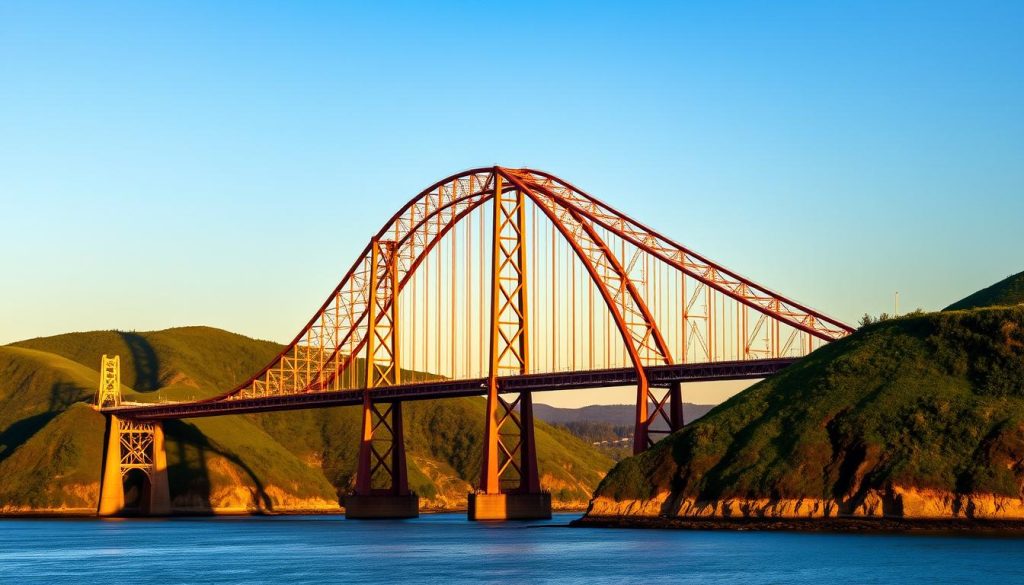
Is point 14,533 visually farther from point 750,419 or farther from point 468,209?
point 750,419

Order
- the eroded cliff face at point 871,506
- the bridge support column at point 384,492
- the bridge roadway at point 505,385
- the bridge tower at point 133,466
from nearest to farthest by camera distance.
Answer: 1. the eroded cliff face at point 871,506
2. the bridge roadway at point 505,385
3. the bridge support column at point 384,492
4. the bridge tower at point 133,466

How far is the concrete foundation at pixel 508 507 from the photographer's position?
121 meters

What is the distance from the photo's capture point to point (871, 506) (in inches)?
3258

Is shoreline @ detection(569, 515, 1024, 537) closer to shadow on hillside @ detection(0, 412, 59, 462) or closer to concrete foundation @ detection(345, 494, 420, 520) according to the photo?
concrete foundation @ detection(345, 494, 420, 520)

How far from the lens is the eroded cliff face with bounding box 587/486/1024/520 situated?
260 ft

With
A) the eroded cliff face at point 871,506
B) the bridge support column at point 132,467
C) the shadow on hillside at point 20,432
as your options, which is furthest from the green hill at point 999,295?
the shadow on hillside at point 20,432

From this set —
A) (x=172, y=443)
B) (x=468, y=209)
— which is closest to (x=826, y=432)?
(x=468, y=209)

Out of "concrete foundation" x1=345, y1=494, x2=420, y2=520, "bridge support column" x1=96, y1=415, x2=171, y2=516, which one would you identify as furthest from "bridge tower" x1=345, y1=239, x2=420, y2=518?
"bridge support column" x1=96, y1=415, x2=171, y2=516

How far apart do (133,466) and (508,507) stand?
64.4m

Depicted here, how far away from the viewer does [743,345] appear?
108 metres

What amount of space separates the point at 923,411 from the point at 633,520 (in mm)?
20856

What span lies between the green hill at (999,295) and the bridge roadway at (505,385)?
1567 cm

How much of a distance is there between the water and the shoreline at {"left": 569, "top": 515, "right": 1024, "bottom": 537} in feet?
2.18

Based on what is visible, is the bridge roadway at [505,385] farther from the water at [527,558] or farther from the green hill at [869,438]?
the water at [527,558]
